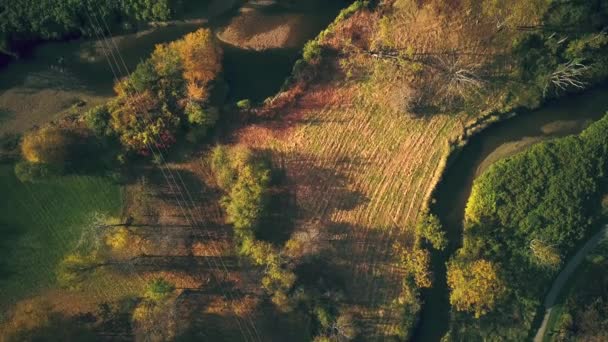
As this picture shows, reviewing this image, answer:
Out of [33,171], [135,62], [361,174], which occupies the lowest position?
[33,171]

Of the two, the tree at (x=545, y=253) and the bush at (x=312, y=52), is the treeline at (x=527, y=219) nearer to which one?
the tree at (x=545, y=253)

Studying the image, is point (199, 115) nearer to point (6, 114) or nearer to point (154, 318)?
point (6, 114)

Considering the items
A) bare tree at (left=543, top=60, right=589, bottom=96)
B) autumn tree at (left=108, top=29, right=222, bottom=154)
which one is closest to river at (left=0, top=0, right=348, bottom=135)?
autumn tree at (left=108, top=29, right=222, bottom=154)

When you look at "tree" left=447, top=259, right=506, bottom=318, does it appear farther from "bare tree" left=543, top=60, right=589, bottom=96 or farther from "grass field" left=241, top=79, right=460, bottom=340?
"bare tree" left=543, top=60, right=589, bottom=96

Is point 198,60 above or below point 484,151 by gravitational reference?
below

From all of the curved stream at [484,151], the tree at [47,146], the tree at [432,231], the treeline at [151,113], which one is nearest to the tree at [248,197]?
the treeline at [151,113]

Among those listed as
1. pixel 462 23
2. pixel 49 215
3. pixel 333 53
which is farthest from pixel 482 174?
pixel 49 215

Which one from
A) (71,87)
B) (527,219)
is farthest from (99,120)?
(527,219)
